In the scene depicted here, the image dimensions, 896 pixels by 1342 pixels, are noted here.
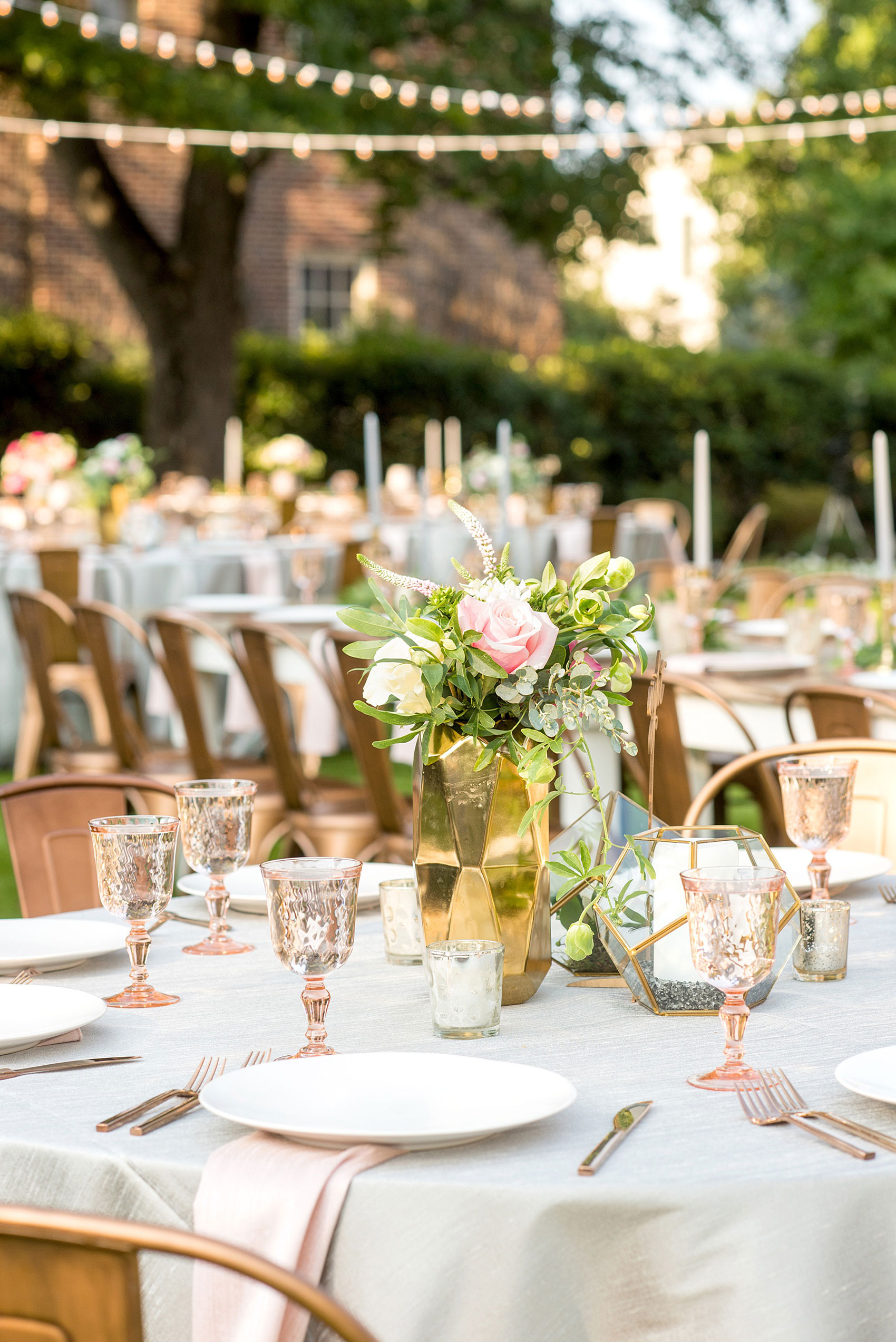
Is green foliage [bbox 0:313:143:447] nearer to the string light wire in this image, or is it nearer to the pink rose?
the string light wire

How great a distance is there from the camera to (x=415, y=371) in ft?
50.7

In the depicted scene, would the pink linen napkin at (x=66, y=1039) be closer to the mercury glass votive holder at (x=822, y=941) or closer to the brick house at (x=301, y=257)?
the mercury glass votive holder at (x=822, y=941)

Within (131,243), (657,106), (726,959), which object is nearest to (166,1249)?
(726,959)

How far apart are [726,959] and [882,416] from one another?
55.7ft

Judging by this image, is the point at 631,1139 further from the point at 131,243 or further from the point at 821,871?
the point at 131,243

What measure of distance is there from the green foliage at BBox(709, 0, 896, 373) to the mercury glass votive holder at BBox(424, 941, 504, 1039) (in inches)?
548

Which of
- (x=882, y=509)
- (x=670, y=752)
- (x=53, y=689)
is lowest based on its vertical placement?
(x=670, y=752)

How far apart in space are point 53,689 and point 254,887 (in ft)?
11.3

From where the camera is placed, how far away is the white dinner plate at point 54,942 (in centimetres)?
190

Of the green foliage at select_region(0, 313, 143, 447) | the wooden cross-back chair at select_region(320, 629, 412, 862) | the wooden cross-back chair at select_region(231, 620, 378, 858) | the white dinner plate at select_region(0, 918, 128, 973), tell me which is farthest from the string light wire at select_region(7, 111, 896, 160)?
the white dinner plate at select_region(0, 918, 128, 973)

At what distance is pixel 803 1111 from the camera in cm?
138

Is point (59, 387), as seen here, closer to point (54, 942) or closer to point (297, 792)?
point (297, 792)

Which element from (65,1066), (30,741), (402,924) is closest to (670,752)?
(402,924)

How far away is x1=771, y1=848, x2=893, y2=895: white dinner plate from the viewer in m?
2.18
